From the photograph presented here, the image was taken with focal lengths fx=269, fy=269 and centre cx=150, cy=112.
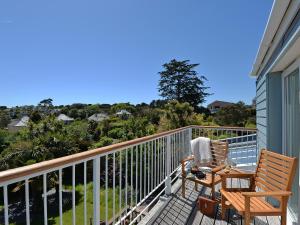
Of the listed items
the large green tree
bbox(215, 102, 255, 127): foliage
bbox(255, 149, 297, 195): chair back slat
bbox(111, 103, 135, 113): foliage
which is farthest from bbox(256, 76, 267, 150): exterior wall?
bbox(111, 103, 135, 113): foliage

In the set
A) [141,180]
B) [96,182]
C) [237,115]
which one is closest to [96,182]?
[96,182]

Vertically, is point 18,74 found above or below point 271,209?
above

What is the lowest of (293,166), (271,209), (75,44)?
(271,209)

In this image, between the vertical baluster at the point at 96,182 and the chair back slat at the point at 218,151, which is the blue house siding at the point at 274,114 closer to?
the chair back slat at the point at 218,151

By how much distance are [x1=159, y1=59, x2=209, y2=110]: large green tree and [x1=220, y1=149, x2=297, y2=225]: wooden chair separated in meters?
34.4

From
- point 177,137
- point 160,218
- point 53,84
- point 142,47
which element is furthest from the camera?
point 53,84

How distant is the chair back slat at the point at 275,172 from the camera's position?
2.59 m

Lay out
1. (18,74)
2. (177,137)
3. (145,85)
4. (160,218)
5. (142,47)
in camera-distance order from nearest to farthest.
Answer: (160,218)
(177,137)
(142,47)
(18,74)
(145,85)

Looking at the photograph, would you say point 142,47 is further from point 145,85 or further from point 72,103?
point 72,103

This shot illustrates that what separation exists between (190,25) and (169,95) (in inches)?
891

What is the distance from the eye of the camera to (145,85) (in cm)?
3953

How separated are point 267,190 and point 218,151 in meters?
1.93

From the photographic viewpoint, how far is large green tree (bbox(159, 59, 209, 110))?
3772 centimetres

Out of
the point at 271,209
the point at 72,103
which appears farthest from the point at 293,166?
the point at 72,103
